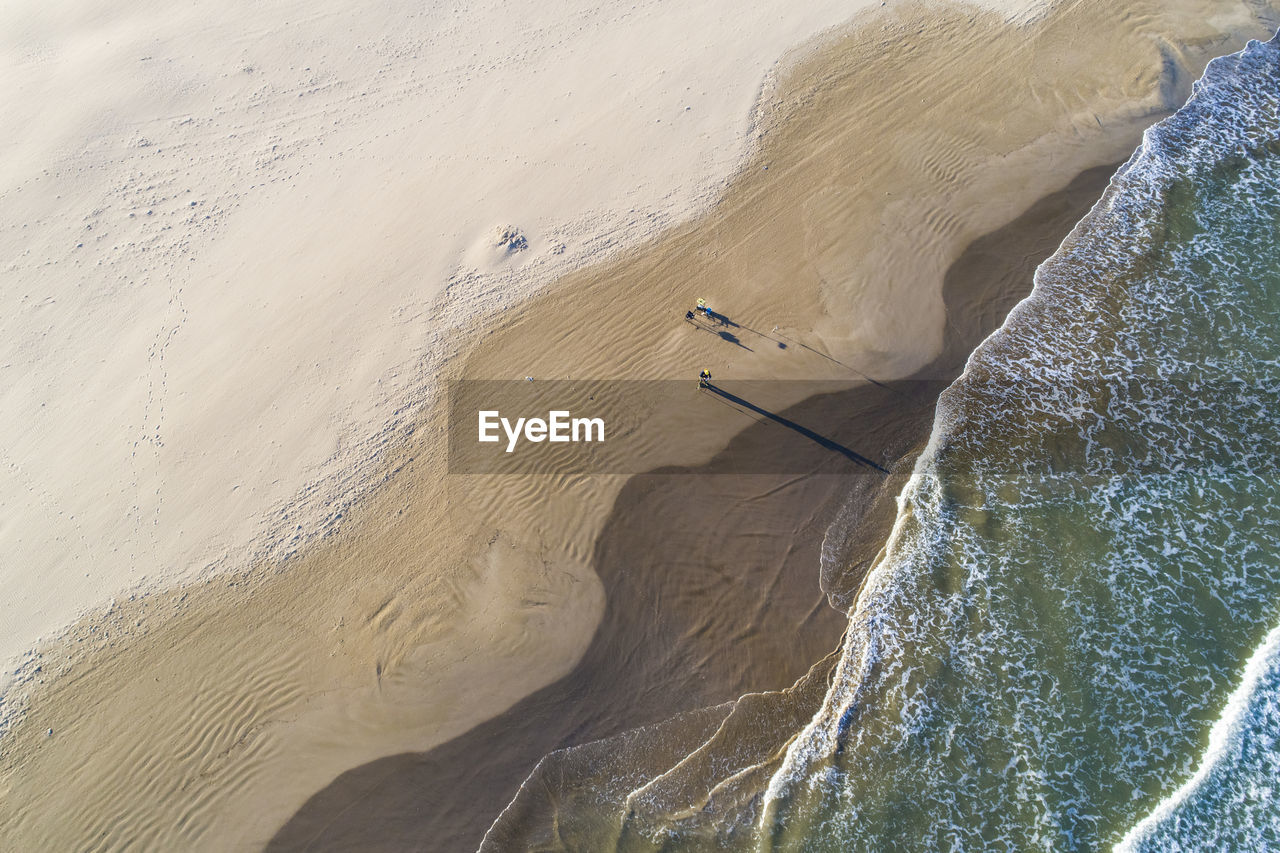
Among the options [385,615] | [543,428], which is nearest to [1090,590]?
[543,428]

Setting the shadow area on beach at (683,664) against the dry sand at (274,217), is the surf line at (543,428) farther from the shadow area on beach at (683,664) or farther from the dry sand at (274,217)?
the dry sand at (274,217)

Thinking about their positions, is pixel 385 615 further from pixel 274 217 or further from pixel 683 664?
pixel 274 217

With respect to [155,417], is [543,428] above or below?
below

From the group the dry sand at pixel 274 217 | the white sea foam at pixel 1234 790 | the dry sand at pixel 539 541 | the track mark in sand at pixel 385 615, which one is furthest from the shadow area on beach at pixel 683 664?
the white sea foam at pixel 1234 790

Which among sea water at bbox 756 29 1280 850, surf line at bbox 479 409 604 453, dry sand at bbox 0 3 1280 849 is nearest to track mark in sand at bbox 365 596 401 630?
dry sand at bbox 0 3 1280 849

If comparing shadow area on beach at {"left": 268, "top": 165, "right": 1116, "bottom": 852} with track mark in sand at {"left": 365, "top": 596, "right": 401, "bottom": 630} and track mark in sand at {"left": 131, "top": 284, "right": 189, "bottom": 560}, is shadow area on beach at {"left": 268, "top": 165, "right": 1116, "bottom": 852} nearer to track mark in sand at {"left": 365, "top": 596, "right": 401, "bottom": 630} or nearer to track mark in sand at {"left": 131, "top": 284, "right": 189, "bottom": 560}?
track mark in sand at {"left": 365, "top": 596, "right": 401, "bottom": 630}

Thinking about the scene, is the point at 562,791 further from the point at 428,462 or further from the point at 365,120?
the point at 365,120
